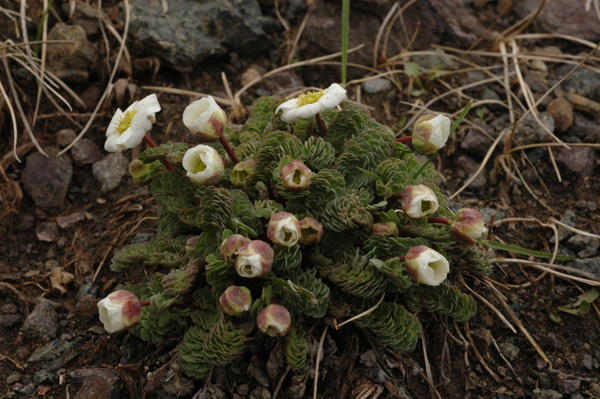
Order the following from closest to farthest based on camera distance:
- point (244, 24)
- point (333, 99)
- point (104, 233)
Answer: point (333, 99)
point (104, 233)
point (244, 24)

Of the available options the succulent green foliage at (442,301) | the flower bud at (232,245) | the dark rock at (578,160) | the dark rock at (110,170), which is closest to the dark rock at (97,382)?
the flower bud at (232,245)

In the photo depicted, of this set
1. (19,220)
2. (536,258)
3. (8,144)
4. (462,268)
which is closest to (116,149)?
(19,220)

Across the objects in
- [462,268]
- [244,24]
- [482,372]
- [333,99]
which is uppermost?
[333,99]

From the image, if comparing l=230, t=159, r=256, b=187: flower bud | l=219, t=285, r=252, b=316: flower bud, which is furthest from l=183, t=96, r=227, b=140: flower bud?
l=219, t=285, r=252, b=316: flower bud

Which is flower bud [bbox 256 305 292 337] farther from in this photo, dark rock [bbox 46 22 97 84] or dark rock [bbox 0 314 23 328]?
dark rock [bbox 46 22 97 84]

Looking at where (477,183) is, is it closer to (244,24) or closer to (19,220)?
(244,24)
